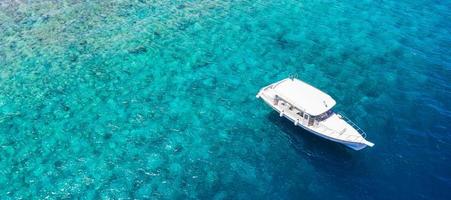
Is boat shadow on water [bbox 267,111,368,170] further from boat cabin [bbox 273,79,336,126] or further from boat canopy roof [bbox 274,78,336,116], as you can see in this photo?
boat canopy roof [bbox 274,78,336,116]

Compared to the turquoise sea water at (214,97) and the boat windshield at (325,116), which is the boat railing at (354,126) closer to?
the turquoise sea water at (214,97)

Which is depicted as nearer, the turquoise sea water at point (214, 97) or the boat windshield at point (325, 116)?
the turquoise sea water at point (214, 97)

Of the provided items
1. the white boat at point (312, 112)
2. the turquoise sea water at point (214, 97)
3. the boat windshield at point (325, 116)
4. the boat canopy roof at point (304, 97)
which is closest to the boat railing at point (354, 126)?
the white boat at point (312, 112)

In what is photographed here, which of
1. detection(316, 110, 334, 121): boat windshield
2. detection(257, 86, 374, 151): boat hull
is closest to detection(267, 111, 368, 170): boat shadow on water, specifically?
detection(257, 86, 374, 151): boat hull

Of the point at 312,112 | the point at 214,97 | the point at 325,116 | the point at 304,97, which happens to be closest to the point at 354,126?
the point at 325,116

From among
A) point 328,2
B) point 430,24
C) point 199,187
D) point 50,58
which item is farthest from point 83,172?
point 430,24

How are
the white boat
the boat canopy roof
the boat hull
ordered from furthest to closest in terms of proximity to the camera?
the boat canopy roof → the white boat → the boat hull
